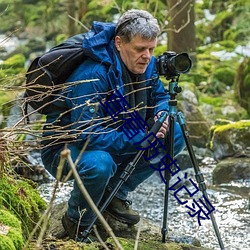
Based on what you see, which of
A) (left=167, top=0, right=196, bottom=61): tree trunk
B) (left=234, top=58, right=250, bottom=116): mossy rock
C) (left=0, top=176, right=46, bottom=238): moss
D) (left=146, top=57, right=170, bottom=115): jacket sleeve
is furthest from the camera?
(left=167, top=0, right=196, bottom=61): tree trunk

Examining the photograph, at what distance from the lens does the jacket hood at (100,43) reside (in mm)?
3465

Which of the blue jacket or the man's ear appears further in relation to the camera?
the man's ear

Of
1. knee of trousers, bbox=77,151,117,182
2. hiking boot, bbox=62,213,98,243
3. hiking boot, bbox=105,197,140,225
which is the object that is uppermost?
knee of trousers, bbox=77,151,117,182

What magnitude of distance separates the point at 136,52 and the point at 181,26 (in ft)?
24.2

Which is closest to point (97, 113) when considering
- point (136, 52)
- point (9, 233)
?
Answer: point (136, 52)

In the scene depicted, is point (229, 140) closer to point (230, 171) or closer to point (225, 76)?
point (230, 171)

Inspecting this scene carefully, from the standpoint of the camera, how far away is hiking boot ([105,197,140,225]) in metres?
3.86

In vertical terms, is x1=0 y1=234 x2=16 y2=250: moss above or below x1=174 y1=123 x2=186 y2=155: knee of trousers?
above

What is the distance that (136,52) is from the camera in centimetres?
347

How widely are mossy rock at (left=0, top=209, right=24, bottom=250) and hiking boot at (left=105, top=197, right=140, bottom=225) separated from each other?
1.14 m

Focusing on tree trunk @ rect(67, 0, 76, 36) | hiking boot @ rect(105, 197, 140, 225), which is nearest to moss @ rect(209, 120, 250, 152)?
hiking boot @ rect(105, 197, 140, 225)

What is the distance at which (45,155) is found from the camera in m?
3.69

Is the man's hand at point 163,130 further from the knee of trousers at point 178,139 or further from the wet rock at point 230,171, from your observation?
the wet rock at point 230,171

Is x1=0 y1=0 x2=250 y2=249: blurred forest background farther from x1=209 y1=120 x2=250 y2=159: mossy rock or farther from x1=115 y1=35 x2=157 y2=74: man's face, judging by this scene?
x1=115 y1=35 x2=157 y2=74: man's face
